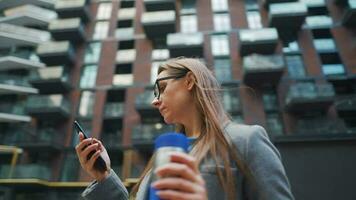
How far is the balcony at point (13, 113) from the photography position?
22781mm

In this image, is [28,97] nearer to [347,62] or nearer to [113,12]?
[113,12]

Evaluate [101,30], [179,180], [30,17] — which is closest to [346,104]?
[101,30]

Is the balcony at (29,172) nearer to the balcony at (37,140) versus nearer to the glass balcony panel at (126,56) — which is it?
the balcony at (37,140)

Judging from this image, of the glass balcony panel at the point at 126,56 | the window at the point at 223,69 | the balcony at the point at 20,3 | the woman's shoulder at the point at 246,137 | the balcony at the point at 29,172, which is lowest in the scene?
the balcony at the point at 29,172

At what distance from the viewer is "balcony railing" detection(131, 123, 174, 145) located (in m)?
19.4

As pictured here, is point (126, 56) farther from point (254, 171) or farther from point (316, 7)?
point (254, 171)

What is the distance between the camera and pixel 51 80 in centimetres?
2273

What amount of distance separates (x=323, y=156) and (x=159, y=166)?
1268cm

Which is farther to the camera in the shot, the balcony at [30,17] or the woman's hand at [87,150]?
the balcony at [30,17]

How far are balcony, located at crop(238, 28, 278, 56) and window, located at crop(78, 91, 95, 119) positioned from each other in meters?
11.7

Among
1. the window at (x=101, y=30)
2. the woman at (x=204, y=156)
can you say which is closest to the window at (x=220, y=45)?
the window at (x=101, y=30)

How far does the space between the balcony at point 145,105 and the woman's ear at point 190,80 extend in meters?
18.8

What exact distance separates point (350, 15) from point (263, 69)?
26.5ft

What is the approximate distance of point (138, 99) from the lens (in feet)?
69.6
